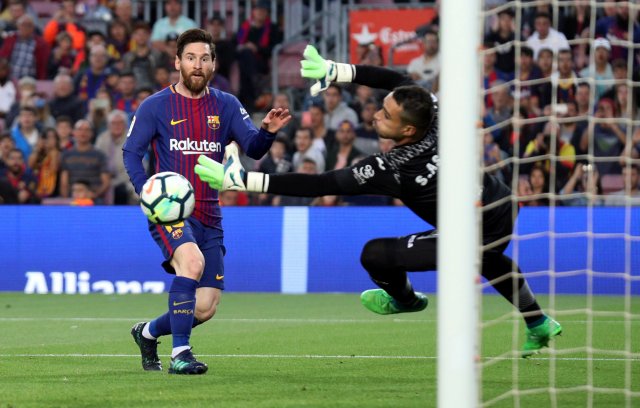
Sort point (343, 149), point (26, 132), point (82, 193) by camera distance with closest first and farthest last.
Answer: point (343, 149), point (82, 193), point (26, 132)

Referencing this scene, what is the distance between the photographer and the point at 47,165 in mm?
16750

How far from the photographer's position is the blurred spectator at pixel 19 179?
1662 cm

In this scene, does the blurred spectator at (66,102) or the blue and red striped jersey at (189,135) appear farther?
the blurred spectator at (66,102)

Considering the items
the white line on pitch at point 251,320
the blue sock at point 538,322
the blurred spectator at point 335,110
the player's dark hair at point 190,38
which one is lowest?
the white line on pitch at point 251,320

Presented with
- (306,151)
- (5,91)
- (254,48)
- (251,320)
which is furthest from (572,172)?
(5,91)

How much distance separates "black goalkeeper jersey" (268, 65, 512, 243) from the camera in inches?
238

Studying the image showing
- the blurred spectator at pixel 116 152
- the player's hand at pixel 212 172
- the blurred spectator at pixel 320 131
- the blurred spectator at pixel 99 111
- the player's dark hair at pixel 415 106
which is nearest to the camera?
the player's hand at pixel 212 172

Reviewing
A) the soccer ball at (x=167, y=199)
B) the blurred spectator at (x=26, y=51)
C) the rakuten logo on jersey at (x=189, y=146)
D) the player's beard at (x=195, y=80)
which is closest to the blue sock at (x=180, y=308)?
the soccer ball at (x=167, y=199)

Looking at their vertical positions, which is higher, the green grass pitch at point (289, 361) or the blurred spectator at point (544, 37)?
the blurred spectator at point (544, 37)

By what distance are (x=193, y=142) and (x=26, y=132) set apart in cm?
1058

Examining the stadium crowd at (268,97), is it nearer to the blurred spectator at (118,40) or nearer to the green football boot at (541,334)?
the blurred spectator at (118,40)

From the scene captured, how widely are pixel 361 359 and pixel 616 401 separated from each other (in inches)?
Result: 93.2

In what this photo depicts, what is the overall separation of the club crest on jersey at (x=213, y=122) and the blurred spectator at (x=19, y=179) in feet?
32.0

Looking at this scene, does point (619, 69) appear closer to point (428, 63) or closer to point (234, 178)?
point (428, 63)
